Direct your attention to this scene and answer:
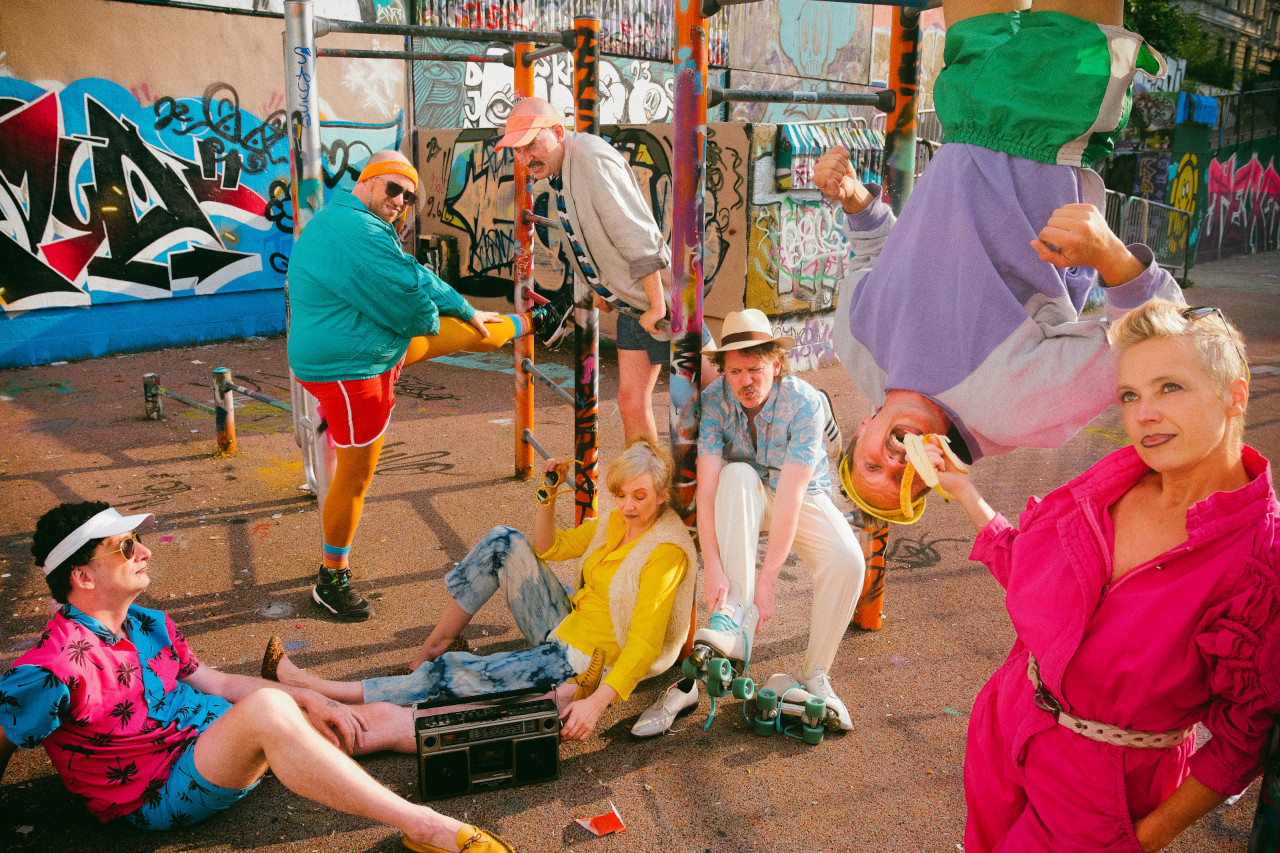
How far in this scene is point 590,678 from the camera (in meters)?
3.43

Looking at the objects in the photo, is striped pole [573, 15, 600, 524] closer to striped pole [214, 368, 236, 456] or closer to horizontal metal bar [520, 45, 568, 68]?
horizontal metal bar [520, 45, 568, 68]

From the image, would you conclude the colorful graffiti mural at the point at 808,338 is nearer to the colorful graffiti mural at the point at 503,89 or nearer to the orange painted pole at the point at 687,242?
the colorful graffiti mural at the point at 503,89

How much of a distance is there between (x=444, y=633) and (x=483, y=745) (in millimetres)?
822

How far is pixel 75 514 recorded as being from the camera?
8.94ft

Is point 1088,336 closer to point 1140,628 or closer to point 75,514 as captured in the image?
point 1140,628

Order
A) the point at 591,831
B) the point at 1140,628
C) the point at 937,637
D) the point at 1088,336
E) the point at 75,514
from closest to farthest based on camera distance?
the point at 1088,336, the point at 1140,628, the point at 75,514, the point at 591,831, the point at 937,637

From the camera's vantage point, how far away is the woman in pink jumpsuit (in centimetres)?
154

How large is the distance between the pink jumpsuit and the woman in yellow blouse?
1.44 meters

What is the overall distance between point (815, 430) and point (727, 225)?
5.88m

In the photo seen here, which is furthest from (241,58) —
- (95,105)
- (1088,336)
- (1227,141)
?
(1227,141)

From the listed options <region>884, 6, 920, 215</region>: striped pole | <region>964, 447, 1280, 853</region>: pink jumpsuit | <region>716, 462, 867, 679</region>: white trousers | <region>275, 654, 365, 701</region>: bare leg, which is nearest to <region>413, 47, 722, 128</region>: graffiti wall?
<region>884, 6, 920, 215</region>: striped pole

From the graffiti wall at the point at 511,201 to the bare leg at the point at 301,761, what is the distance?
20.0 feet

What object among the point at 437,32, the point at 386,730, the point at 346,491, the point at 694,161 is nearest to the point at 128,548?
the point at 386,730

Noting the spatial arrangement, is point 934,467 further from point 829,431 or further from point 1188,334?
point 829,431
